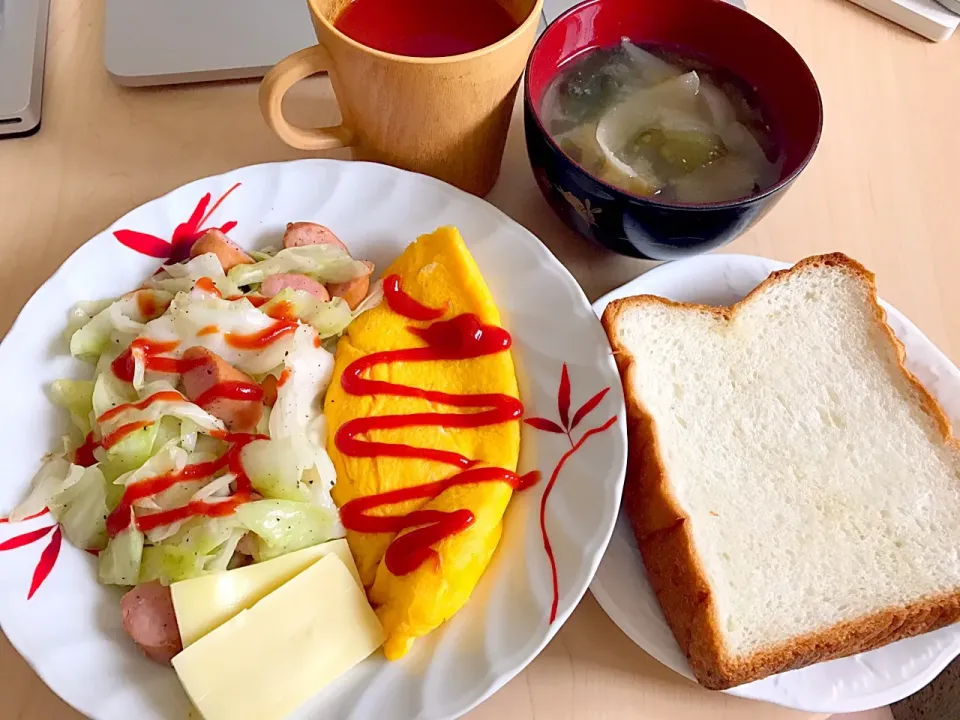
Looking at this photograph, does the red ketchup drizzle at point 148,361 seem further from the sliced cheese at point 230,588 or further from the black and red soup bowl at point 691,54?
the black and red soup bowl at point 691,54

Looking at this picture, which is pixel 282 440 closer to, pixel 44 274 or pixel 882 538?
pixel 44 274

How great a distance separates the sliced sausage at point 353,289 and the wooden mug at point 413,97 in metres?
0.18

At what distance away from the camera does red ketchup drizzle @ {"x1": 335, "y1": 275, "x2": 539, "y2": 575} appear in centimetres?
86

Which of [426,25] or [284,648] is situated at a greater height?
[426,25]

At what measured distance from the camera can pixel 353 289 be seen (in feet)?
3.35

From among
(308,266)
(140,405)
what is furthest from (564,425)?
(140,405)

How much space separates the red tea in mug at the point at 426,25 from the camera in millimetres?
1034

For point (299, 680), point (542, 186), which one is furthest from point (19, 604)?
point (542, 186)

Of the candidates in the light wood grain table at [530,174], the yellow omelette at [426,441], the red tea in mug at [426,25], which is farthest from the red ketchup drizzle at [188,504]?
the red tea in mug at [426,25]

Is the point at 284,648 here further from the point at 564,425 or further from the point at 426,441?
the point at 564,425

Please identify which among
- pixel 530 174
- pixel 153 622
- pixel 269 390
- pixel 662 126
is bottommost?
pixel 153 622

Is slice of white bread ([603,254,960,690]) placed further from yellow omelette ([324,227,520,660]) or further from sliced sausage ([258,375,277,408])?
sliced sausage ([258,375,277,408])

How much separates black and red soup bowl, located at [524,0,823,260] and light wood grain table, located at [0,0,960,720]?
162 mm

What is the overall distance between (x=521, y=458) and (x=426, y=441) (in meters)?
0.11
